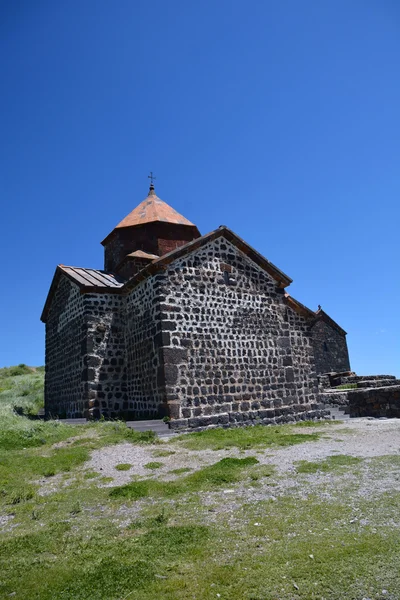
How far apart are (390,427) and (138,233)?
40.1 ft

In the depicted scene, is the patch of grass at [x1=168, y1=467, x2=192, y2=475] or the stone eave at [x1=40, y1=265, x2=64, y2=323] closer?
the patch of grass at [x1=168, y1=467, x2=192, y2=475]

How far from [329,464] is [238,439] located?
3.47 metres

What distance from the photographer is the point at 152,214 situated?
63.3 ft

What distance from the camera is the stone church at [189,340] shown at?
1345 cm

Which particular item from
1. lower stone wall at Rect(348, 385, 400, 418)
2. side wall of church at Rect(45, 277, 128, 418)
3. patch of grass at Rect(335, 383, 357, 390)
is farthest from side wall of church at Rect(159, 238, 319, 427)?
patch of grass at Rect(335, 383, 357, 390)

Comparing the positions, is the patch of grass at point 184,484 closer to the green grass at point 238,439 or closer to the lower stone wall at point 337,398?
the green grass at point 238,439

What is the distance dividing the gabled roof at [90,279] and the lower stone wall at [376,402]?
962 cm

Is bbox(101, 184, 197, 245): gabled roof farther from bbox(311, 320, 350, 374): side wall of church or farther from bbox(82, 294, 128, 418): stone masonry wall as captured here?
bbox(311, 320, 350, 374): side wall of church

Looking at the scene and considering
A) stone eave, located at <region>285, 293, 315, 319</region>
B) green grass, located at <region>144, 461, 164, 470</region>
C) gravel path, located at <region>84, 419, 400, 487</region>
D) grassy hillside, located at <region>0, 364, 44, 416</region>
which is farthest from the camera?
grassy hillside, located at <region>0, 364, 44, 416</region>

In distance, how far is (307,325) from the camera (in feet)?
56.5

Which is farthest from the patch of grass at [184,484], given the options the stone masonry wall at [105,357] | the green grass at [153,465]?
the stone masonry wall at [105,357]

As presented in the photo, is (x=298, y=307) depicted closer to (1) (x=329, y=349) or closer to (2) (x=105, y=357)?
(2) (x=105, y=357)

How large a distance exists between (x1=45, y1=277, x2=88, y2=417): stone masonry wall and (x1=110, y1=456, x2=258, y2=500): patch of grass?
7.71 m

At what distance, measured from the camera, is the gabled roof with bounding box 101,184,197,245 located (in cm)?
Answer: 1905
